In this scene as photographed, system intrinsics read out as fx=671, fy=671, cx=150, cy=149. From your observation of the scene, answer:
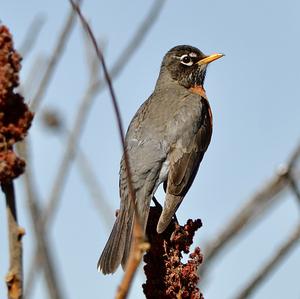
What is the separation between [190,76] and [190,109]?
4.25 feet

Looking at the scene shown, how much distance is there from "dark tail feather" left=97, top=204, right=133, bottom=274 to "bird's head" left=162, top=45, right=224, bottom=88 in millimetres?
2842

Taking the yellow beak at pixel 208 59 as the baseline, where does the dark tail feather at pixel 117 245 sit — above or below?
below

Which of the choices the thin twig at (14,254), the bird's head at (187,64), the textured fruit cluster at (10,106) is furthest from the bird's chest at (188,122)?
the thin twig at (14,254)

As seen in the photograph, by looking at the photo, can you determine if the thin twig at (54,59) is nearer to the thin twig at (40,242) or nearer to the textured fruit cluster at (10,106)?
the thin twig at (40,242)

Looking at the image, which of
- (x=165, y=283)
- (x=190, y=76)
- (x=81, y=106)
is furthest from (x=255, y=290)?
(x=190, y=76)

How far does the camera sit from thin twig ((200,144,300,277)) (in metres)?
2.91

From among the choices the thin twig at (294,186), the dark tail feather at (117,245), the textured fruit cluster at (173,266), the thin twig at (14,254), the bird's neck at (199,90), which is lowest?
the thin twig at (14,254)

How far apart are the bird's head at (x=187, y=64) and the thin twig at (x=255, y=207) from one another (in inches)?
187

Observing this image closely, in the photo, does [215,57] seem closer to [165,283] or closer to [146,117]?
[146,117]

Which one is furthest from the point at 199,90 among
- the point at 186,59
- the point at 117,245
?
the point at 117,245

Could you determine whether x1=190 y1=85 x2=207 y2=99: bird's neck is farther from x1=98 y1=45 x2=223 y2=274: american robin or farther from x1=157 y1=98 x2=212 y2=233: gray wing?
x1=157 y1=98 x2=212 y2=233: gray wing

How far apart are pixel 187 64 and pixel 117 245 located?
3.48 metres

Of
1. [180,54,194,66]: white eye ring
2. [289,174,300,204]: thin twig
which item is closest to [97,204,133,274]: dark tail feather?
[289,174,300,204]: thin twig

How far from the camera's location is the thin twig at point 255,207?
2908 mm
